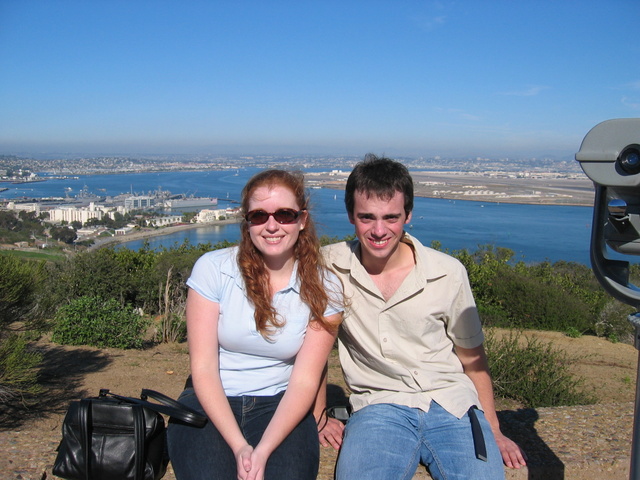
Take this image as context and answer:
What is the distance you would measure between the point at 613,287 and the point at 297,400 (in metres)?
1.26

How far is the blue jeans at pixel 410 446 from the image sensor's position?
1.93 m

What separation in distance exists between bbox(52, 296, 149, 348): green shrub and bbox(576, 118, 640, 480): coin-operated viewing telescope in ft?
18.2

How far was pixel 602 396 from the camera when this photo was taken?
498 centimetres

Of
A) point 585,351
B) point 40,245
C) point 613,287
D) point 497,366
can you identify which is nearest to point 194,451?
point 613,287

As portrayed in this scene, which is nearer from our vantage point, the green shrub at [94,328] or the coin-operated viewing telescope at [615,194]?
the coin-operated viewing telescope at [615,194]

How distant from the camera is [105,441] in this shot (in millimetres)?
1885

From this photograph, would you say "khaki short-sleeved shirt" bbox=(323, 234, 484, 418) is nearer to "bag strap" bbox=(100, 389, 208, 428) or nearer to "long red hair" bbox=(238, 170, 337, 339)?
"long red hair" bbox=(238, 170, 337, 339)

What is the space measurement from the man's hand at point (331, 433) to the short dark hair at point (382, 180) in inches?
41.0

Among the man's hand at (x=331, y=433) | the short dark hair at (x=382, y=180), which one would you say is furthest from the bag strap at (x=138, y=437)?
the short dark hair at (x=382, y=180)

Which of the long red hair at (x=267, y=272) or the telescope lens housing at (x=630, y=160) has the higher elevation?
the telescope lens housing at (x=630, y=160)

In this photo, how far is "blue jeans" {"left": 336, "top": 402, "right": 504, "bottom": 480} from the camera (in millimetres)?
1934

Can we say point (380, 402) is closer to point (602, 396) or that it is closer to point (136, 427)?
point (136, 427)

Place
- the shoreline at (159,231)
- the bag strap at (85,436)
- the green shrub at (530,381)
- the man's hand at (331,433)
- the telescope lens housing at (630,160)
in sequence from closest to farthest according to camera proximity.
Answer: the telescope lens housing at (630,160) → the bag strap at (85,436) → the man's hand at (331,433) → the green shrub at (530,381) → the shoreline at (159,231)

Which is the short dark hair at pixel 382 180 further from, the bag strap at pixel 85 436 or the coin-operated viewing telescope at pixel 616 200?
the bag strap at pixel 85 436
